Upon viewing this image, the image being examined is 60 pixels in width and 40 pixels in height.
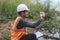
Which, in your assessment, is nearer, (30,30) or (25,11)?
(25,11)

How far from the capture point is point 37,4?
9.70 metres

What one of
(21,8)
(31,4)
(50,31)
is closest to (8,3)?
(31,4)

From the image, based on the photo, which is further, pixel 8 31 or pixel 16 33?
pixel 8 31

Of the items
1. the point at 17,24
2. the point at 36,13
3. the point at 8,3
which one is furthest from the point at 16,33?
the point at 8,3

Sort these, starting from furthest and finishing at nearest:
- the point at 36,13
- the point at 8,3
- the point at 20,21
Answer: the point at 8,3, the point at 36,13, the point at 20,21

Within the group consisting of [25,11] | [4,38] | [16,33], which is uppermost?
[25,11]

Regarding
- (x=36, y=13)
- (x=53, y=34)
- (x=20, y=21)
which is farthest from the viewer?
(x=36, y=13)

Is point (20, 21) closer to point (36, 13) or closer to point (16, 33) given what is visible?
point (16, 33)

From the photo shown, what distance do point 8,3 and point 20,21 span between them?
13.2 feet

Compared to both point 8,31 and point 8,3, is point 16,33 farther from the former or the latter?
point 8,3

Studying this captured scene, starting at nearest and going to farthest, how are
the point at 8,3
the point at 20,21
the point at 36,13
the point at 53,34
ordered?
the point at 20,21 → the point at 53,34 → the point at 36,13 → the point at 8,3

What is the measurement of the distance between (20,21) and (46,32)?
8.45ft

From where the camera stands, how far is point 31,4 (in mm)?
9844

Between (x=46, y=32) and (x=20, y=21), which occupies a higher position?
(x=20, y=21)
